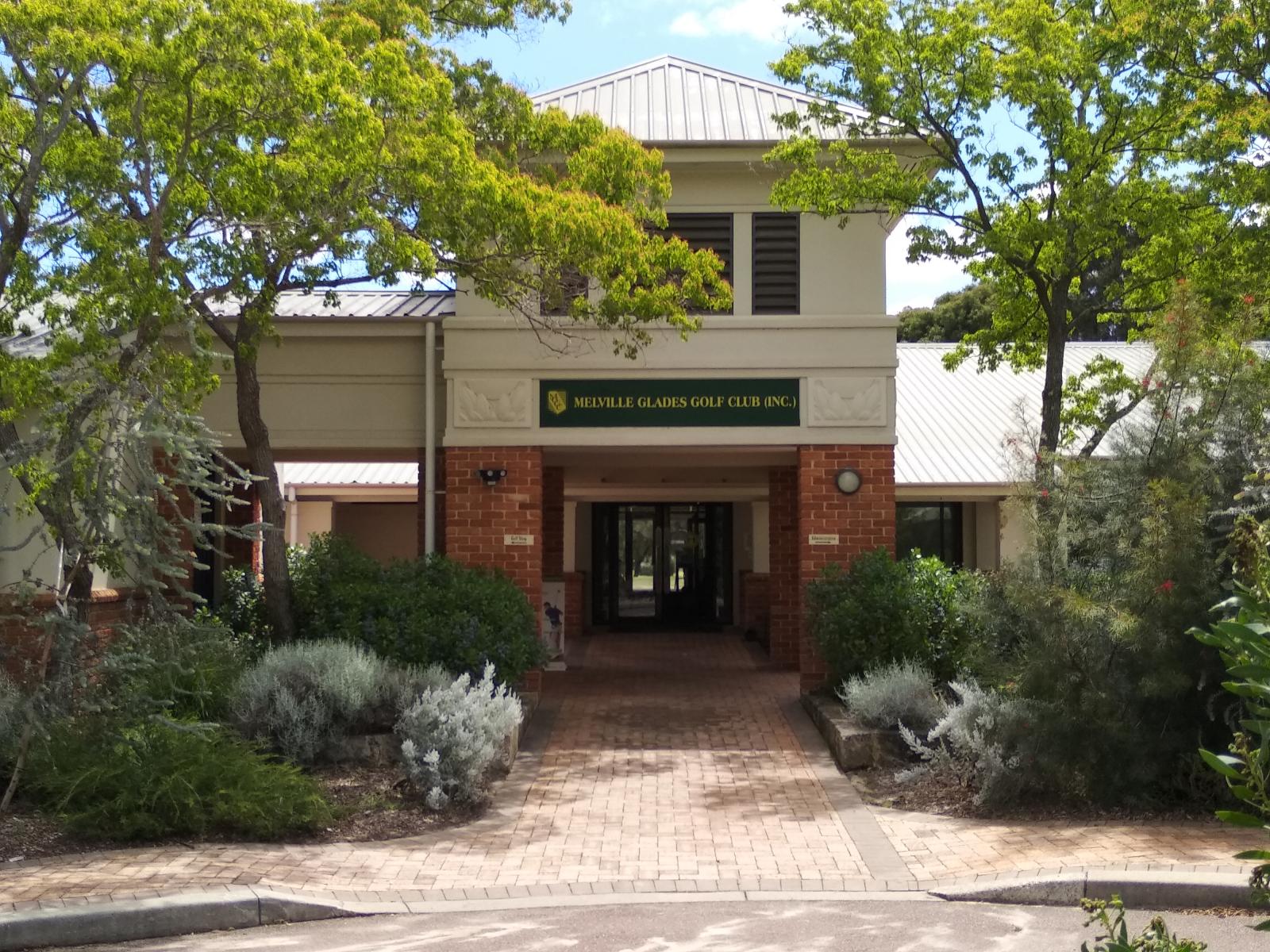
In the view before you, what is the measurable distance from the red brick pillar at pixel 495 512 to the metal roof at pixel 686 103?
3.70m

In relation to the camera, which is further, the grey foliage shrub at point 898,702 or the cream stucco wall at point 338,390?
the cream stucco wall at point 338,390

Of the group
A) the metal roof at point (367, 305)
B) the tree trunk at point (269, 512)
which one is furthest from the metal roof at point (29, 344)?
the tree trunk at point (269, 512)

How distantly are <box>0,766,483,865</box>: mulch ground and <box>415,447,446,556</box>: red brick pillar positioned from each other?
5.06 metres

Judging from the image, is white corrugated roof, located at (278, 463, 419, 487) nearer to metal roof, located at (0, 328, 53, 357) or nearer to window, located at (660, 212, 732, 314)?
metal roof, located at (0, 328, 53, 357)

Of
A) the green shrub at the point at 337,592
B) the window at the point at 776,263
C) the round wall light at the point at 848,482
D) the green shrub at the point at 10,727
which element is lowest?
the green shrub at the point at 10,727

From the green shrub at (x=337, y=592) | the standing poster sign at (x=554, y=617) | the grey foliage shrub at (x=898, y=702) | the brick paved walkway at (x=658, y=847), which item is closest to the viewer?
the brick paved walkway at (x=658, y=847)

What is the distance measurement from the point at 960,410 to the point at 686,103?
10261 millimetres

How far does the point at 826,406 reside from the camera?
14.5 metres

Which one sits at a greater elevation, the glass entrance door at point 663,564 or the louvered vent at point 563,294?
the louvered vent at point 563,294

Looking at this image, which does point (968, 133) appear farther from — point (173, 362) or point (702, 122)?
point (173, 362)

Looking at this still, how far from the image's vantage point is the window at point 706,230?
14.8m

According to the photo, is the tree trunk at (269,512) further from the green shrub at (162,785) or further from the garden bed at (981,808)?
the garden bed at (981,808)

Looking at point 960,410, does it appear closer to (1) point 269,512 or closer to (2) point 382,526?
(2) point 382,526

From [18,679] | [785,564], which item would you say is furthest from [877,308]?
[18,679]
